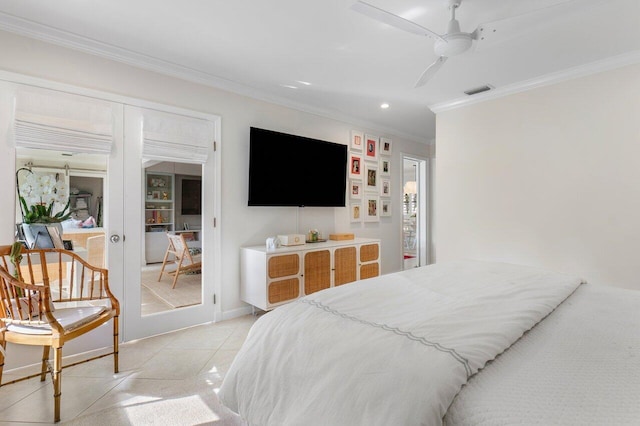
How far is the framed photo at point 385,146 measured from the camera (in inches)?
195

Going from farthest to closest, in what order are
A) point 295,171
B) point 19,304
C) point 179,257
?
point 295,171
point 179,257
point 19,304

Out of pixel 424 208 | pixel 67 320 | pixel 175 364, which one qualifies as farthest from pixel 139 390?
pixel 424 208

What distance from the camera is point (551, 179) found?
3186 mm

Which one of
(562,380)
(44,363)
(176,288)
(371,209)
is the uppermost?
(371,209)

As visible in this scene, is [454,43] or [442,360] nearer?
[442,360]

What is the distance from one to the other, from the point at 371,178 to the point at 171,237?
295cm

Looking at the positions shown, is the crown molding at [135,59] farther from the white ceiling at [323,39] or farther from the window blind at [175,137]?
the window blind at [175,137]

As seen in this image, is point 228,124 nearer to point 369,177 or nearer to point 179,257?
point 179,257

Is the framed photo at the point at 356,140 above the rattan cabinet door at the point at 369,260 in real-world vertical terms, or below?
above

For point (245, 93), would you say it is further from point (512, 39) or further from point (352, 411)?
point (352, 411)

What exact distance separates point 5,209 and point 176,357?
1583 mm

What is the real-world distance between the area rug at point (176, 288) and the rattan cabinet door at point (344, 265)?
1.49m

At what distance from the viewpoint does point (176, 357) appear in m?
2.46

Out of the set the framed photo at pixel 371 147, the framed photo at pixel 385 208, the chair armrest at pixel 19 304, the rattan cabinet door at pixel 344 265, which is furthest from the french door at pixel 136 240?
the framed photo at pixel 385 208
